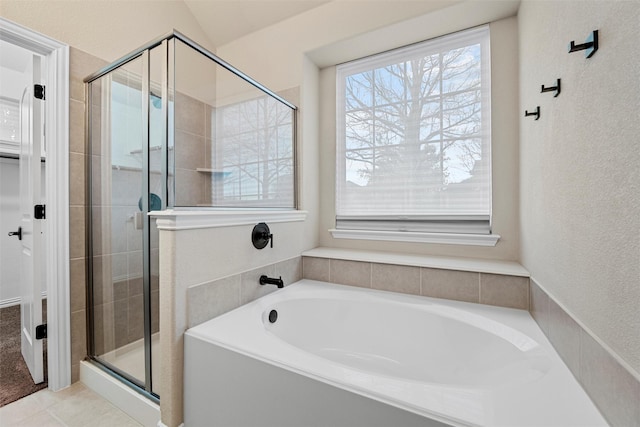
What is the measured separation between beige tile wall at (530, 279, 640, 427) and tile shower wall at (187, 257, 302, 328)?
1364 millimetres

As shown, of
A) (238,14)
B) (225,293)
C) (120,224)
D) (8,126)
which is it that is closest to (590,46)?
(225,293)

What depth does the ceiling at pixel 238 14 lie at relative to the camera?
2062 mm

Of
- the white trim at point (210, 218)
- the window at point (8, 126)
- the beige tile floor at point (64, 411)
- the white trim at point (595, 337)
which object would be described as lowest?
the beige tile floor at point (64, 411)

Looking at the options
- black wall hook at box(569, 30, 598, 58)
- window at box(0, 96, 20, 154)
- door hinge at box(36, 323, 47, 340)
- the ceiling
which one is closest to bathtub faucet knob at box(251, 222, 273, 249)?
door hinge at box(36, 323, 47, 340)

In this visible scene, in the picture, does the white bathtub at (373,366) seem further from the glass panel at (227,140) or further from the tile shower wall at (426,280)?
the glass panel at (227,140)

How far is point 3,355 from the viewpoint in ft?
6.23

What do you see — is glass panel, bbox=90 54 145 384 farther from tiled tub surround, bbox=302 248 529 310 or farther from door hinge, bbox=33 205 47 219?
tiled tub surround, bbox=302 248 529 310

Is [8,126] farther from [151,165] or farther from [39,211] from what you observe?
[151,165]

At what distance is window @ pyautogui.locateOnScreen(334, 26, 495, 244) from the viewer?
6.04 ft

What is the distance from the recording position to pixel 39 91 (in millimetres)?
1564

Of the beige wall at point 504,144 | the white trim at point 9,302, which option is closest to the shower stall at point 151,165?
the beige wall at point 504,144

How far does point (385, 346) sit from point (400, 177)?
1170 mm

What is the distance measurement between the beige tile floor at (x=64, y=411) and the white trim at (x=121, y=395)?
30 millimetres

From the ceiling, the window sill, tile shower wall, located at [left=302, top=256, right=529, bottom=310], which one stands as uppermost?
the ceiling
